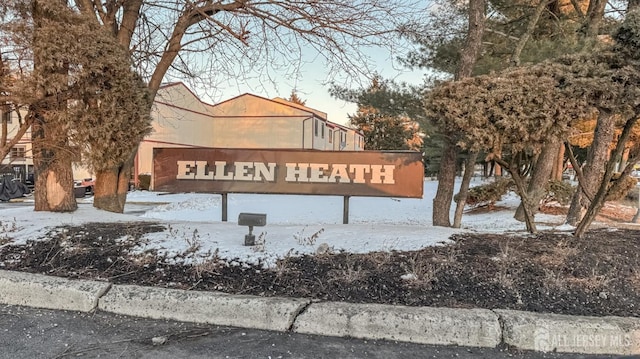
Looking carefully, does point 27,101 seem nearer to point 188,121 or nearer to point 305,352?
point 305,352

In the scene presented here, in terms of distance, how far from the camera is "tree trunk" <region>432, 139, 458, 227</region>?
6231 mm

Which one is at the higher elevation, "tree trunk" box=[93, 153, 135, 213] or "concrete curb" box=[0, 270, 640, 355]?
"tree trunk" box=[93, 153, 135, 213]

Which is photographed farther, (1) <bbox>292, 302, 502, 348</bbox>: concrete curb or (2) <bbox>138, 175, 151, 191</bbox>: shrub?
(2) <bbox>138, 175, 151, 191</bbox>: shrub

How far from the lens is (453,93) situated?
4105 mm

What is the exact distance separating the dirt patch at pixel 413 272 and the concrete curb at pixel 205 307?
0.18 metres

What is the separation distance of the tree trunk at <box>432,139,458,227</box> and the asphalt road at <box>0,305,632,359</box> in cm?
389

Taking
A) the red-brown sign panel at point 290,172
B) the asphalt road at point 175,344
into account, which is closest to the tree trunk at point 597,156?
the red-brown sign panel at point 290,172

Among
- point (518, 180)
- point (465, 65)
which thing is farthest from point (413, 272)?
point (465, 65)

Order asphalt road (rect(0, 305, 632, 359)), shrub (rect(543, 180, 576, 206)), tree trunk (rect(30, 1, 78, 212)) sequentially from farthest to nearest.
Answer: shrub (rect(543, 180, 576, 206))
tree trunk (rect(30, 1, 78, 212))
asphalt road (rect(0, 305, 632, 359))

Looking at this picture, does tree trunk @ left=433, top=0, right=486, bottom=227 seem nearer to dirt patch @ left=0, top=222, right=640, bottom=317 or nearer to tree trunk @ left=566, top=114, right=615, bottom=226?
dirt patch @ left=0, top=222, right=640, bottom=317

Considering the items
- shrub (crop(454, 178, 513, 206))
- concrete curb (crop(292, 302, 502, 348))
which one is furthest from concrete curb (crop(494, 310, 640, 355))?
shrub (crop(454, 178, 513, 206))

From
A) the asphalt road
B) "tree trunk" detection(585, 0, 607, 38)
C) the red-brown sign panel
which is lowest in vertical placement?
the asphalt road

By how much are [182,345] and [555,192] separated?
42.6 ft

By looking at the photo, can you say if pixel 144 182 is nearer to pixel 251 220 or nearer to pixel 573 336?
pixel 251 220
